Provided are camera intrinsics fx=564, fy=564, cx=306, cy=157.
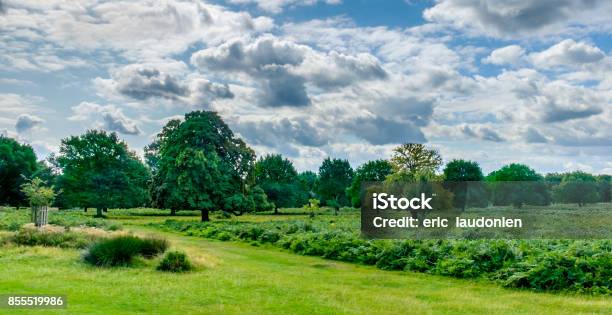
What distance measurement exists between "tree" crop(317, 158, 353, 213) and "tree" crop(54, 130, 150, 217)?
36.1m

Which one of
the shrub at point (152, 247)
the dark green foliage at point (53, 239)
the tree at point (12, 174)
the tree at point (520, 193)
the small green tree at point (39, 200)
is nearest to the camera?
the shrub at point (152, 247)

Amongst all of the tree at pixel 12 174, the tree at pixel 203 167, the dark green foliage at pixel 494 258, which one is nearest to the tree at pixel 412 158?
the tree at pixel 203 167

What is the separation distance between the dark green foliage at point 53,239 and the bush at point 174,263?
686 cm

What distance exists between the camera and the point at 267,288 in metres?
13.0

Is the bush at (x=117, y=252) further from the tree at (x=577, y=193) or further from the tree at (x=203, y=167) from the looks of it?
the tree at (x=577, y=193)

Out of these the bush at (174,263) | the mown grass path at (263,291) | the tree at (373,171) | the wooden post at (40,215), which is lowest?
the mown grass path at (263,291)

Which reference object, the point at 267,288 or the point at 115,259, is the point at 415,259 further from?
the point at 115,259

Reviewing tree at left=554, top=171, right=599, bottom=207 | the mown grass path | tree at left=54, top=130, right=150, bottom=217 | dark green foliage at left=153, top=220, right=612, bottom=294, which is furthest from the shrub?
tree at left=554, top=171, right=599, bottom=207

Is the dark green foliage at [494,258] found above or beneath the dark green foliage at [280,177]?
beneath

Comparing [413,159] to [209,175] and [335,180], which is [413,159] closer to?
[209,175]

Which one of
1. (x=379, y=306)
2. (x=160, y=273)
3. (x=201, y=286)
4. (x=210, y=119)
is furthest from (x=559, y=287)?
(x=210, y=119)

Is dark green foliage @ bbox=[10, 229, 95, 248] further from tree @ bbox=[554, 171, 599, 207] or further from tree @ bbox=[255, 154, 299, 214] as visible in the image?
tree @ bbox=[255, 154, 299, 214]

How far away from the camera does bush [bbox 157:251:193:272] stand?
1556cm

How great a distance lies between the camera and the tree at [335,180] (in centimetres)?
9442
